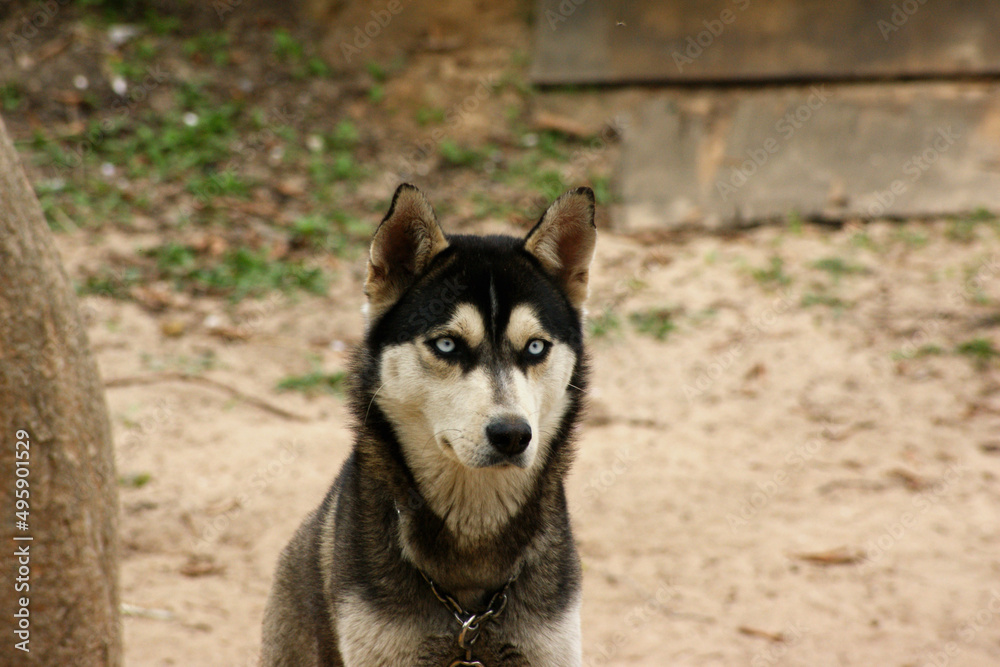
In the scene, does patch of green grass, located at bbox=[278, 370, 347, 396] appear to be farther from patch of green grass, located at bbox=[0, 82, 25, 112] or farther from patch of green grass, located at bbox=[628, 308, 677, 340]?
patch of green grass, located at bbox=[0, 82, 25, 112]

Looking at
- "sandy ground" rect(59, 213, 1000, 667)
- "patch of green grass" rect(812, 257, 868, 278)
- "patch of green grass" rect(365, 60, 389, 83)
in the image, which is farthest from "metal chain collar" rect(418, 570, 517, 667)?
"patch of green grass" rect(365, 60, 389, 83)

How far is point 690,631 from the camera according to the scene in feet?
16.4

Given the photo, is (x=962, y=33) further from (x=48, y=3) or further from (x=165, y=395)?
(x=48, y=3)

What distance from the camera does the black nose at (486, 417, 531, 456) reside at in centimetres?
285

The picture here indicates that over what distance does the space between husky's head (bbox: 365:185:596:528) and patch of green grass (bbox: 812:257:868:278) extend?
6040mm

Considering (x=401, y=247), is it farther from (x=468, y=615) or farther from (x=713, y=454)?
(x=713, y=454)

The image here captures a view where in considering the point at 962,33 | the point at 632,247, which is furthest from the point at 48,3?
the point at 962,33

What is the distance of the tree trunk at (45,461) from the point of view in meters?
3.03

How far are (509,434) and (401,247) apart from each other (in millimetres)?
904

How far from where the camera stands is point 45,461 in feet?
10.2

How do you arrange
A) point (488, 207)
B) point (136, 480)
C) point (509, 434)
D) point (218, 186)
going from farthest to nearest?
point (488, 207), point (218, 186), point (136, 480), point (509, 434)

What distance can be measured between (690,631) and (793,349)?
11.6ft

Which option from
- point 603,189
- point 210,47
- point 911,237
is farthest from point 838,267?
point 210,47

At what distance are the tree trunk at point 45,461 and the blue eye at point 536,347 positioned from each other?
1.70m
